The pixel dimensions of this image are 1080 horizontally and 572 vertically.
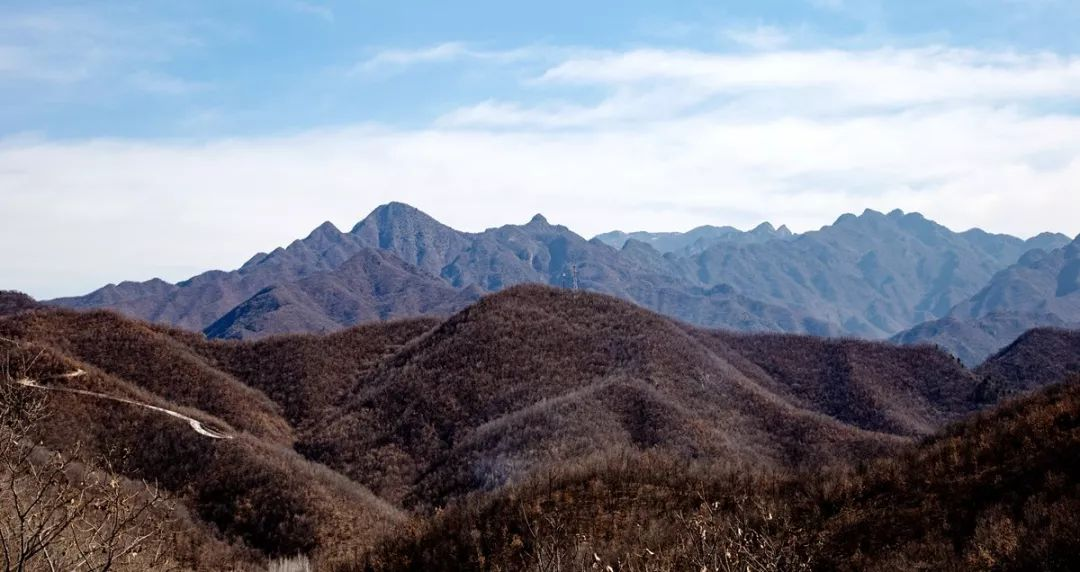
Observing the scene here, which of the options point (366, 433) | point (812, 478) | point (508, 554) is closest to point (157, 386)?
point (366, 433)

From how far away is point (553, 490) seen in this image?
1948cm

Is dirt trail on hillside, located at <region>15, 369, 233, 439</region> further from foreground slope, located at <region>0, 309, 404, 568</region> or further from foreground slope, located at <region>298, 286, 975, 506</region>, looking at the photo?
foreground slope, located at <region>298, 286, 975, 506</region>

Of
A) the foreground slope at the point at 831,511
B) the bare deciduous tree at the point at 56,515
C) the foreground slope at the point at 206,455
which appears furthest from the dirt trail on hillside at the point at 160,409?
the foreground slope at the point at 831,511

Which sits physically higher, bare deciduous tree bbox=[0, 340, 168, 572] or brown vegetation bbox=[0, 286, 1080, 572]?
bare deciduous tree bbox=[0, 340, 168, 572]

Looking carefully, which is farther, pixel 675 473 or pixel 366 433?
pixel 366 433

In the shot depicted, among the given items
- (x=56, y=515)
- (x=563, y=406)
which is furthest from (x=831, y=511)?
(x=563, y=406)

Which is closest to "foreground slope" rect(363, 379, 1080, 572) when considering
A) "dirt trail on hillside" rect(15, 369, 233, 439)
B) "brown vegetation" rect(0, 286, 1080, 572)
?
"brown vegetation" rect(0, 286, 1080, 572)

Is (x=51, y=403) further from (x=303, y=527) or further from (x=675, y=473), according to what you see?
(x=675, y=473)

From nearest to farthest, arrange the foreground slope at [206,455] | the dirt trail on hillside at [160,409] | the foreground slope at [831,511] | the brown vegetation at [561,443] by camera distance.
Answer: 1. the foreground slope at [831,511]
2. the brown vegetation at [561,443]
3. the foreground slope at [206,455]
4. the dirt trail on hillside at [160,409]

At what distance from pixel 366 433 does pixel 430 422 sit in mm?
3905

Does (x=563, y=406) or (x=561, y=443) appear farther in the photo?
(x=563, y=406)

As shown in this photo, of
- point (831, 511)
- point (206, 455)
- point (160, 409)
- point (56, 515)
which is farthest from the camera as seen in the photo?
point (160, 409)

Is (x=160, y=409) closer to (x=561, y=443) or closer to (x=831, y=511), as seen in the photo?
(x=561, y=443)

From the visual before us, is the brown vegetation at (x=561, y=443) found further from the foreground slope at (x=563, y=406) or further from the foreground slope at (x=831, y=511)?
the foreground slope at (x=563, y=406)
